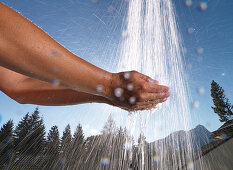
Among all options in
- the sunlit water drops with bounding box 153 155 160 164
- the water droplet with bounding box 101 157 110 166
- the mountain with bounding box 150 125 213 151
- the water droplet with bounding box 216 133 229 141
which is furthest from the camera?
the water droplet with bounding box 101 157 110 166

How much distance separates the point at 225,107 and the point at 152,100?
34394 millimetres

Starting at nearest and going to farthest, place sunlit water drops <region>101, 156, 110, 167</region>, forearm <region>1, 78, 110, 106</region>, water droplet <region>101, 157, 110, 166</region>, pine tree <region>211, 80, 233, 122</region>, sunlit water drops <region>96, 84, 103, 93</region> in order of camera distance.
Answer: sunlit water drops <region>96, 84, 103, 93</region> < forearm <region>1, 78, 110, 106</region> < water droplet <region>101, 157, 110, 166</region> < sunlit water drops <region>101, 156, 110, 167</region> < pine tree <region>211, 80, 233, 122</region>

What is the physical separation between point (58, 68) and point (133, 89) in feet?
1.06

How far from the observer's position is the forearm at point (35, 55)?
0.38 metres

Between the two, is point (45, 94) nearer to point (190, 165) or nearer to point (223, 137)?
point (190, 165)

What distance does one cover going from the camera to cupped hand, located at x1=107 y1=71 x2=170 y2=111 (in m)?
0.65

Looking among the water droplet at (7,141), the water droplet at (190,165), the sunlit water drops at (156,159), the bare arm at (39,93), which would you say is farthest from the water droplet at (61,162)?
the water droplet at (7,141)

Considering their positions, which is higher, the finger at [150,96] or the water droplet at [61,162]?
the water droplet at [61,162]

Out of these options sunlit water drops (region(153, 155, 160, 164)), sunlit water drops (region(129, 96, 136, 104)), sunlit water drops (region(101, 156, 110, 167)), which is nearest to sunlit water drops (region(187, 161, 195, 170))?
sunlit water drops (region(153, 155, 160, 164))

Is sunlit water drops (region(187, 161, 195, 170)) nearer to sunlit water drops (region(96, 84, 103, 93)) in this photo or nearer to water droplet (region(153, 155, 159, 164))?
water droplet (region(153, 155, 159, 164))

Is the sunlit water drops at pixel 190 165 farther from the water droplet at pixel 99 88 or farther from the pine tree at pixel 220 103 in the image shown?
the pine tree at pixel 220 103

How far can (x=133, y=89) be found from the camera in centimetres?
65

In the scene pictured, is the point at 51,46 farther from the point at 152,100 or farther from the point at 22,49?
the point at 152,100

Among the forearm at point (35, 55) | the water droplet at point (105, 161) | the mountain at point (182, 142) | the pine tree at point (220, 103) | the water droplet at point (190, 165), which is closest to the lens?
the forearm at point (35, 55)
